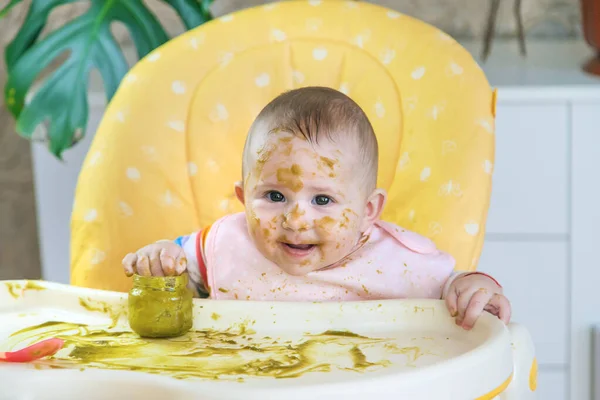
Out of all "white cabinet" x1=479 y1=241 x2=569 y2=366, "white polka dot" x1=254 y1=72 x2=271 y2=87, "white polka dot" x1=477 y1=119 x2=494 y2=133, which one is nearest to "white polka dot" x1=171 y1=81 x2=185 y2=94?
"white polka dot" x1=254 y1=72 x2=271 y2=87

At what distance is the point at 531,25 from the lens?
1925 mm

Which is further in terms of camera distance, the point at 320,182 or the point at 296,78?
the point at 296,78

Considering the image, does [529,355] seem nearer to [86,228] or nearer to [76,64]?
[86,228]

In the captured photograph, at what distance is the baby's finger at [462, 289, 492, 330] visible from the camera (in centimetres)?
89

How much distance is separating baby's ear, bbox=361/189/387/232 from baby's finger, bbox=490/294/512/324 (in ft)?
0.58

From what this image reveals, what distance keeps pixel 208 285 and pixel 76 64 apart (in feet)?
2.00

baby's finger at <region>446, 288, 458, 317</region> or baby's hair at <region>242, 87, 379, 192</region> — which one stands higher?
baby's hair at <region>242, 87, 379, 192</region>

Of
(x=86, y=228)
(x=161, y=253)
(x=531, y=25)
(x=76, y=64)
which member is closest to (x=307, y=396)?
(x=161, y=253)

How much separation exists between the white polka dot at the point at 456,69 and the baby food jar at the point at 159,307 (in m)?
0.52

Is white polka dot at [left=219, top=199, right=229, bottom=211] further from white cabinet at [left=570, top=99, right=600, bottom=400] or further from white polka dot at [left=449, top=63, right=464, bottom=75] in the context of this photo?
white cabinet at [left=570, top=99, right=600, bottom=400]

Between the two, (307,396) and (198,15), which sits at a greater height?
(198,15)

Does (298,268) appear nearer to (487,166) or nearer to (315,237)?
(315,237)

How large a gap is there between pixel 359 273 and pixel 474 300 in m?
0.17

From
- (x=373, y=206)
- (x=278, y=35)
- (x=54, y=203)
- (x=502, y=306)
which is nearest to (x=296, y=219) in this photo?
(x=373, y=206)
